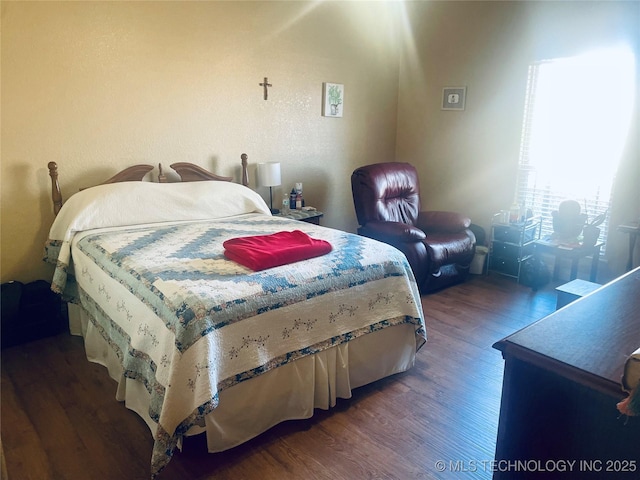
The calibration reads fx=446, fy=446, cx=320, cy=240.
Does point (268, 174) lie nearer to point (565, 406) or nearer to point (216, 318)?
point (216, 318)

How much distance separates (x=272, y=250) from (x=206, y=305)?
0.54 metres

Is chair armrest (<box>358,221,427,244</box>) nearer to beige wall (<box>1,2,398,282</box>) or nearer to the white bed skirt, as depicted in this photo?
beige wall (<box>1,2,398,282</box>)

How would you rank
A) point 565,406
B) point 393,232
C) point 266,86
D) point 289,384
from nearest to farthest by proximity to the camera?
point 565,406
point 289,384
point 393,232
point 266,86

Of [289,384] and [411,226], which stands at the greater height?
[411,226]

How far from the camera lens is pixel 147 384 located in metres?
1.86

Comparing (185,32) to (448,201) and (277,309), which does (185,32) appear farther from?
(448,201)

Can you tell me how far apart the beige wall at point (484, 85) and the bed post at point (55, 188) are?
357 centimetres

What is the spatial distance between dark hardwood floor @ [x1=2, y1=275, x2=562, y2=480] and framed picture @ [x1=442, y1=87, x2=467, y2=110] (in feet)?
8.94

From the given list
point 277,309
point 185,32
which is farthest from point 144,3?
point 277,309

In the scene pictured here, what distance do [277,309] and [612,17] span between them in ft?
11.8

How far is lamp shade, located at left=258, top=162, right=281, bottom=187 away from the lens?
3.86m

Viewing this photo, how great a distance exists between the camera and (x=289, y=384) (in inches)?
81.7

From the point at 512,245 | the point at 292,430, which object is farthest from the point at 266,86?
the point at 292,430

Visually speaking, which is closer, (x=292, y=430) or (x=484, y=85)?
(x=292, y=430)
